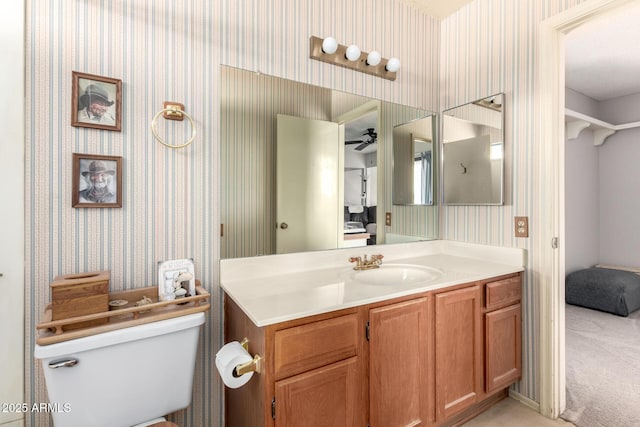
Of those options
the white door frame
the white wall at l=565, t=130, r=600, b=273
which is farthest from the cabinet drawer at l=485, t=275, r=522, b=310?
the white wall at l=565, t=130, r=600, b=273

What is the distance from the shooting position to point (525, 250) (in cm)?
181

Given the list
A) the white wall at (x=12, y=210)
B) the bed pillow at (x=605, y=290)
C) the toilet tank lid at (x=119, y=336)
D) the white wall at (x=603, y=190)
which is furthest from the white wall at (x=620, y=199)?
the white wall at (x=12, y=210)

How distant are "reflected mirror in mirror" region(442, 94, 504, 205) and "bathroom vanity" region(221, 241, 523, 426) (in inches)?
15.8

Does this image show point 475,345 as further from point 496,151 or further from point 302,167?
point 302,167

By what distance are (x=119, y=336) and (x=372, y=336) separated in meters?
0.93

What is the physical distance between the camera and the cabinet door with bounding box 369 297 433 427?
1.26 meters

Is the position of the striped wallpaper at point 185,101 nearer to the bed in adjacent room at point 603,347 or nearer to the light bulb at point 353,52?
the light bulb at point 353,52

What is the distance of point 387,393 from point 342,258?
747 mm

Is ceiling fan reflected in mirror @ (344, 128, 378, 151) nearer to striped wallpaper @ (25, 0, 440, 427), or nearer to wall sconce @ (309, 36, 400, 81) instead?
wall sconce @ (309, 36, 400, 81)

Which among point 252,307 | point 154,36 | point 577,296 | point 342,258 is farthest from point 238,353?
point 577,296

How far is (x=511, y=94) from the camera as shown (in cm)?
187

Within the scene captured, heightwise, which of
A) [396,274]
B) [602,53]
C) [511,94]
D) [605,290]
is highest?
[602,53]

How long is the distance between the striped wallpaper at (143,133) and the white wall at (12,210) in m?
0.02

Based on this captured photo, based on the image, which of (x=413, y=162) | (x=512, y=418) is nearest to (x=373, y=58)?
(x=413, y=162)
